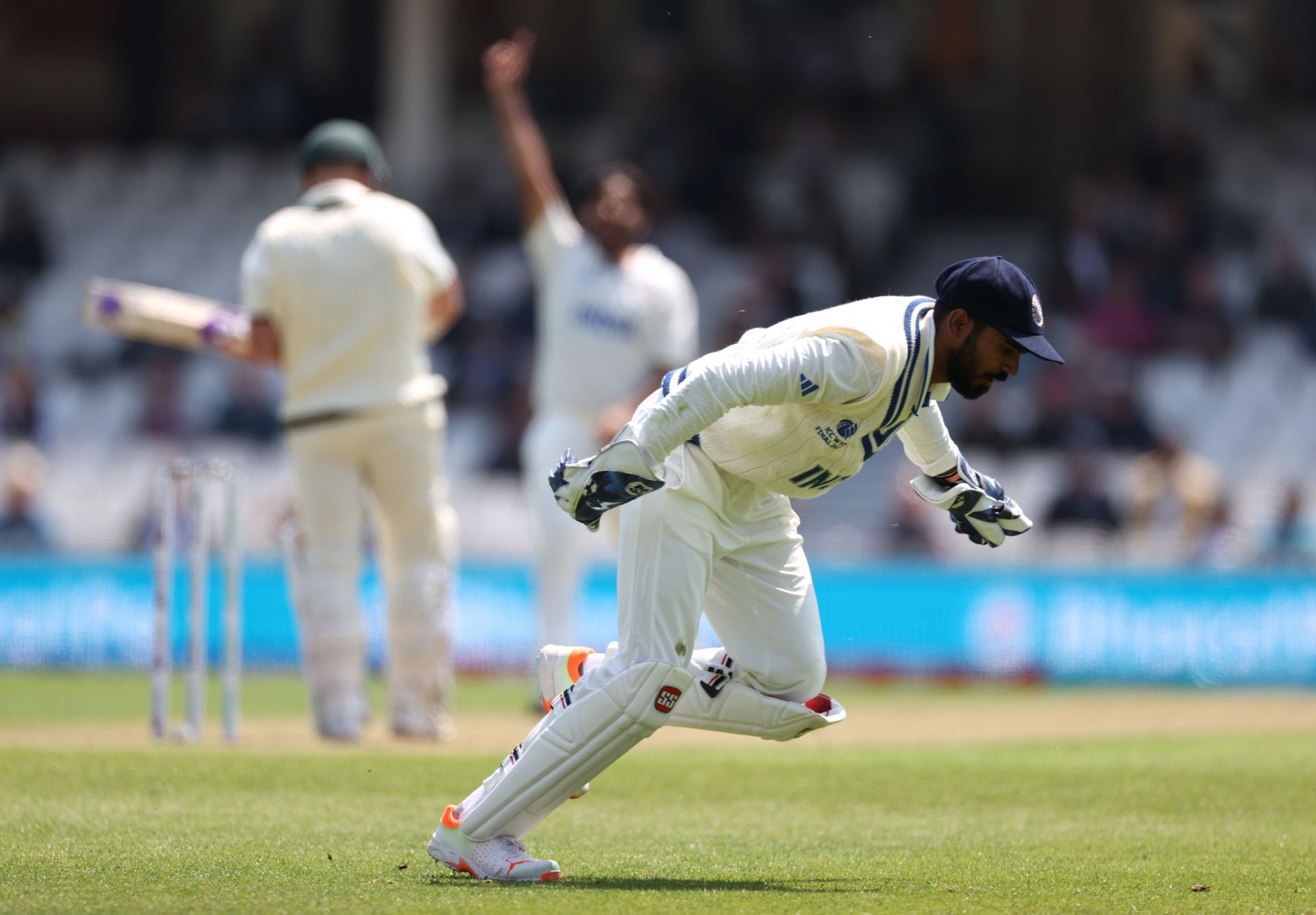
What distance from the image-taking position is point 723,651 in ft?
17.6

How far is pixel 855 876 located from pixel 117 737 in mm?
4516

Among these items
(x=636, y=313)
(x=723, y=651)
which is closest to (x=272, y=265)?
(x=636, y=313)

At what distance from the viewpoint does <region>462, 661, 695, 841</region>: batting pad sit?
4812 millimetres

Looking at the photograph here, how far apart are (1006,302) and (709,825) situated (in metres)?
2.19

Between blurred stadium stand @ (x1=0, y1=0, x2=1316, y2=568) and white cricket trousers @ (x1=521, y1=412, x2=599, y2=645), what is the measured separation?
4.78m

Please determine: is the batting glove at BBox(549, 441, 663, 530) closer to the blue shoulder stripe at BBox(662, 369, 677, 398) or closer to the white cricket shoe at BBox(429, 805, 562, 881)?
the blue shoulder stripe at BBox(662, 369, 677, 398)

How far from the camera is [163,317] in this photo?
8422mm

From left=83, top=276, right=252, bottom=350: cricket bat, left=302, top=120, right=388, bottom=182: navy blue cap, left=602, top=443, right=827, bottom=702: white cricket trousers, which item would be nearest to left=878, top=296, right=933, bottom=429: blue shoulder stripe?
left=602, top=443, right=827, bottom=702: white cricket trousers

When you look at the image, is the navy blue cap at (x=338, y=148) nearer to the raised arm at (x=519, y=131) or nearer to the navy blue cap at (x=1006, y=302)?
the raised arm at (x=519, y=131)

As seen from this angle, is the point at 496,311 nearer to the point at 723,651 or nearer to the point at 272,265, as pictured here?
the point at 272,265

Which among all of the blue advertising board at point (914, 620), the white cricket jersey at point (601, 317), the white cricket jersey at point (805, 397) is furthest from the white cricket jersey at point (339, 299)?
the blue advertising board at point (914, 620)

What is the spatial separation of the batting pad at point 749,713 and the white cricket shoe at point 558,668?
0.97ft

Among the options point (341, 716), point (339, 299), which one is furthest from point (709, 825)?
point (339, 299)

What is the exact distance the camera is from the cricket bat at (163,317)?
8.37 meters
